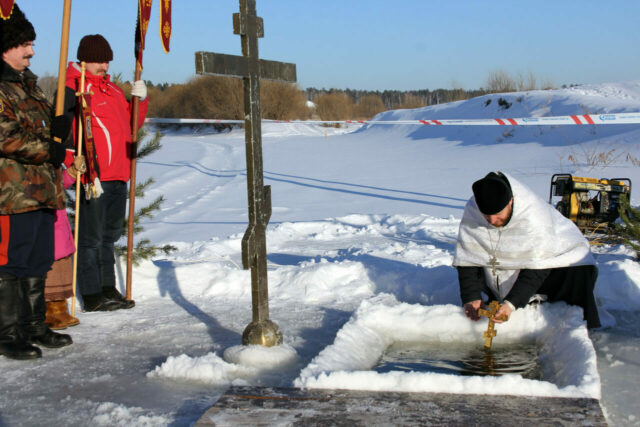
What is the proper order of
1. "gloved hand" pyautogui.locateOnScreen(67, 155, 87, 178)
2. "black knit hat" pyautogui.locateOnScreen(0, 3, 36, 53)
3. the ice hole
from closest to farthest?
1. the ice hole
2. "black knit hat" pyautogui.locateOnScreen(0, 3, 36, 53)
3. "gloved hand" pyautogui.locateOnScreen(67, 155, 87, 178)

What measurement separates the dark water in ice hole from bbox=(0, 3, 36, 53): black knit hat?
2.93 metres

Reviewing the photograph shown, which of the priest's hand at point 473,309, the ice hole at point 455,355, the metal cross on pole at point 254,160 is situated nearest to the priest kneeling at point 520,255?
the priest's hand at point 473,309

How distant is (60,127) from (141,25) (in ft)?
4.58

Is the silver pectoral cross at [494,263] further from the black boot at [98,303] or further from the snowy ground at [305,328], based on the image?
the black boot at [98,303]

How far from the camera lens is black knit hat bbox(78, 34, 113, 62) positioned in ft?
15.2

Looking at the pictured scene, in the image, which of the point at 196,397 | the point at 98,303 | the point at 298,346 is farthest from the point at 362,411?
the point at 98,303

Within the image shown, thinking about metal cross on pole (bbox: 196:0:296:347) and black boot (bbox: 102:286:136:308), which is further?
Answer: black boot (bbox: 102:286:136:308)

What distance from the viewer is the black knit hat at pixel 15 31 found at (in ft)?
12.7

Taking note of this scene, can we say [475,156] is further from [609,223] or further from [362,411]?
[362,411]

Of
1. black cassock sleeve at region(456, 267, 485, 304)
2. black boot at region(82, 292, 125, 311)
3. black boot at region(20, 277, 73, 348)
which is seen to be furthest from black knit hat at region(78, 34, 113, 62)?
black cassock sleeve at region(456, 267, 485, 304)

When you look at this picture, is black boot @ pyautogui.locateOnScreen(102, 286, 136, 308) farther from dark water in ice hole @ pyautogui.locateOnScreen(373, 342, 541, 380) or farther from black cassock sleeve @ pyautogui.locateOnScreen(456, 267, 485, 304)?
black cassock sleeve @ pyautogui.locateOnScreen(456, 267, 485, 304)

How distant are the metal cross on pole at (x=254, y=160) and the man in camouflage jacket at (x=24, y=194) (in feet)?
4.18

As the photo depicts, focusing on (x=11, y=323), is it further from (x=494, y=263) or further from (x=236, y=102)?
(x=236, y=102)

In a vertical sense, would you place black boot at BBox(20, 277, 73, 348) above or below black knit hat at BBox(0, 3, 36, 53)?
below
